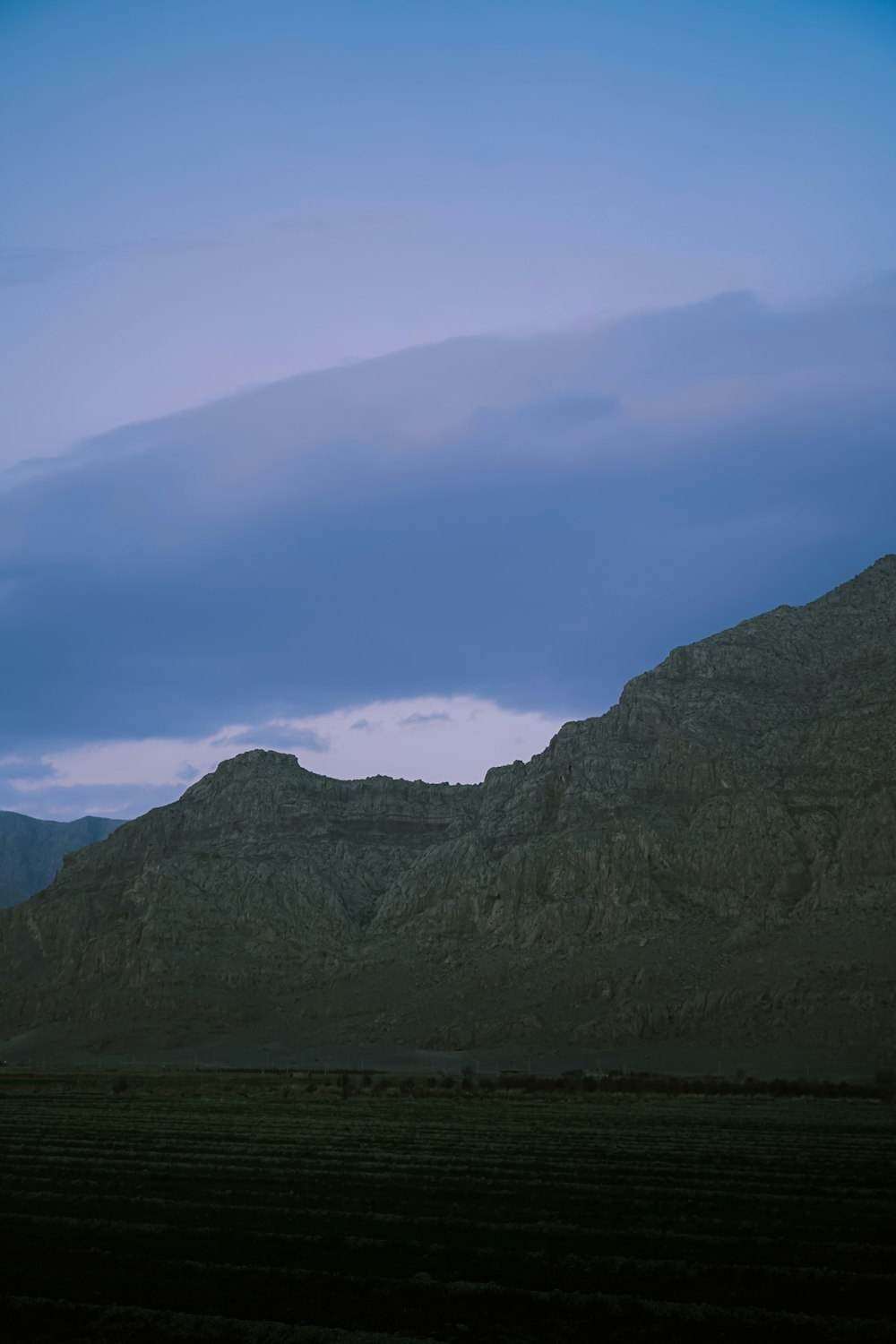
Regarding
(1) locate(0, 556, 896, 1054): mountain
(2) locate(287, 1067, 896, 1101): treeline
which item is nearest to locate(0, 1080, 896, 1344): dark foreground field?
(2) locate(287, 1067, 896, 1101): treeline

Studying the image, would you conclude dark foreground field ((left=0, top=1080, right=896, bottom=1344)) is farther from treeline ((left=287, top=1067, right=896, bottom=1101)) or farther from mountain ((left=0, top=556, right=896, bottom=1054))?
mountain ((left=0, top=556, right=896, bottom=1054))

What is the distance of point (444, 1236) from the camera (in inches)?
843

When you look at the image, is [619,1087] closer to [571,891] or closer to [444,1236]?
[571,891]

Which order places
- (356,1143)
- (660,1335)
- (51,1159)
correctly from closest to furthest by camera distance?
(660,1335), (51,1159), (356,1143)

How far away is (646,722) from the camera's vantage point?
14512 cm

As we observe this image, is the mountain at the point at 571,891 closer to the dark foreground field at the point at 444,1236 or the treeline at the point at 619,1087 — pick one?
the treeline at the point at 619,1087

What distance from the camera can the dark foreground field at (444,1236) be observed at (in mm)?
16047

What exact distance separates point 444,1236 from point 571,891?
110 metres

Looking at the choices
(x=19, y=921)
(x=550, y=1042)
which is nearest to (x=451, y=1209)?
(x=550, y=1042)

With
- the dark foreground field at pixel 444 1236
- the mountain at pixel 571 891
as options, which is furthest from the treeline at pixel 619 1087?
the dark foreground field at pixel 444 1236

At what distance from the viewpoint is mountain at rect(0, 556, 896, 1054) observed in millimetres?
110812

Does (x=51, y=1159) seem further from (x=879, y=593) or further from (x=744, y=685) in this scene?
(x=879, y=593)

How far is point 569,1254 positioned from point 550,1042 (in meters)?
91.4

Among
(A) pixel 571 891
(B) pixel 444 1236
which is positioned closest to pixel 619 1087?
(A) pixel 571 891
